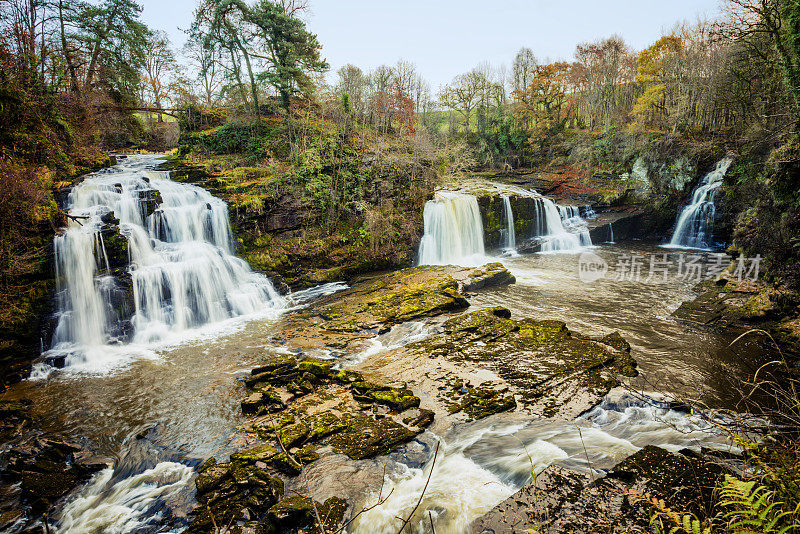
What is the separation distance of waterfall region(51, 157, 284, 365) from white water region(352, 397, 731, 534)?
8477mm

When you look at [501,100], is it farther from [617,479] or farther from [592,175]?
[617,479]

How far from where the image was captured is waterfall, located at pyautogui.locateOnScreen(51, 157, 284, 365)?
938cm

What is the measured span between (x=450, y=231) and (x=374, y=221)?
3.98 metres

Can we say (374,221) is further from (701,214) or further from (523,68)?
(523,68)

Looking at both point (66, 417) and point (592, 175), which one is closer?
point (66, 417)

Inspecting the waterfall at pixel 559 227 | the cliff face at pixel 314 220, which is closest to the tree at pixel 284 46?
the cliff face at pixel 314 220

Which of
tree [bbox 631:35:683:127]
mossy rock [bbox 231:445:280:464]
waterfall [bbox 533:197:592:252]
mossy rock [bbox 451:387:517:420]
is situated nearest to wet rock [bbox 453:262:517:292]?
mossy rock [bbox 451:387:517:420]

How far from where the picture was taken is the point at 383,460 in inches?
185

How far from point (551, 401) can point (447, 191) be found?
14268 mm

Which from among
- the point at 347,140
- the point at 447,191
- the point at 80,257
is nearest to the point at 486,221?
the point at 447,191

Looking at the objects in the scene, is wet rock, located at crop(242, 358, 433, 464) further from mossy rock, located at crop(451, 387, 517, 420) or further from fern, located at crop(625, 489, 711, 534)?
fern, located at crop(625, 489, 711, 534)

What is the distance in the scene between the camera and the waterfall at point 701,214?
54.6ft

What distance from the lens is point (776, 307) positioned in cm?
788

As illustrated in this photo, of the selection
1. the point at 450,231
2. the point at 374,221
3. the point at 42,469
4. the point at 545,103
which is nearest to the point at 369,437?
the point at 42,469
